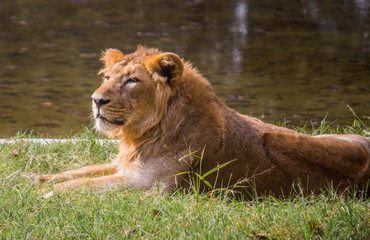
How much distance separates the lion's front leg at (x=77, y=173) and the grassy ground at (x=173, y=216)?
302 mm

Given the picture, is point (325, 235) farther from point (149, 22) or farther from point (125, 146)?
point (149, 22)

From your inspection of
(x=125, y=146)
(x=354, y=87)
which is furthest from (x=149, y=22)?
(x=125, y=146)

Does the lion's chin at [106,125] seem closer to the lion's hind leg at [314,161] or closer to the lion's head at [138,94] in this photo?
the lion's head at [138,94]

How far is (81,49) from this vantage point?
39.3ft

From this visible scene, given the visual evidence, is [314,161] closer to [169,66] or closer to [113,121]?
[169,66]

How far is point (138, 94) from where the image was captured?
4.52 metres

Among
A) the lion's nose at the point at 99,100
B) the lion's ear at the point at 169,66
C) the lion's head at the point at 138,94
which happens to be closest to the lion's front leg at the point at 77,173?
the lion's head at the point at 138,94

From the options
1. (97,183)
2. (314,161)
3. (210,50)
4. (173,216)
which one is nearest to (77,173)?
(97,183)

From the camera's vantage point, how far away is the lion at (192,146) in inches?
177

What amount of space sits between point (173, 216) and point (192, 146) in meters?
0.74

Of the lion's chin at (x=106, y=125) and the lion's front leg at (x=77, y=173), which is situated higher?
the lion's chin at (x=106, y=125)

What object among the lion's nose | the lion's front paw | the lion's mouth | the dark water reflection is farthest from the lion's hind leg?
the dark water reflection

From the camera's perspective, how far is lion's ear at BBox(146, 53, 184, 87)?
4492 mm

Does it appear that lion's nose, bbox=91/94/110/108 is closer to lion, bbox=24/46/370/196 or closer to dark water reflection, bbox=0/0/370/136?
lion, bbox=24/46/370/196
